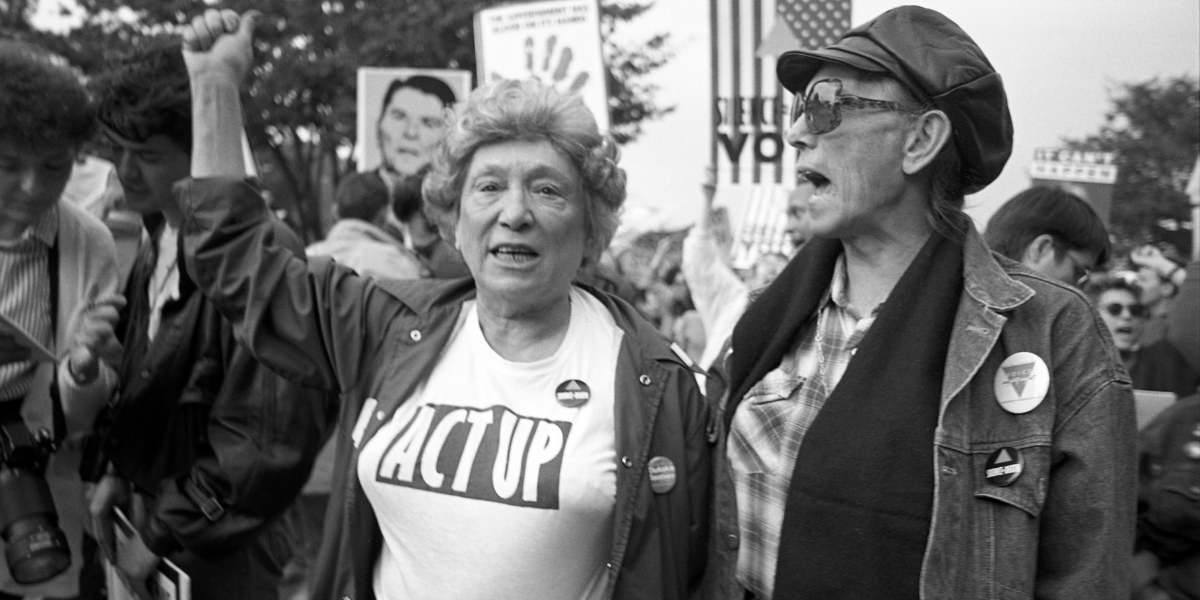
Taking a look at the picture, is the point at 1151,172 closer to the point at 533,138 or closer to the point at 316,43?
the point at 533,138

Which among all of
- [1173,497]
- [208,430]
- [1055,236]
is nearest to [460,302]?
[208,430]

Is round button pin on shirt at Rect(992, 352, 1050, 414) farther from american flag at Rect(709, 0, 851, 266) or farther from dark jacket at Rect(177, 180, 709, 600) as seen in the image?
american flag at Rect(709, 0, 851, 266)

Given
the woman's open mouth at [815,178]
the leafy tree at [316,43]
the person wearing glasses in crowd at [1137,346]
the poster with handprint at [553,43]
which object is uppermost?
the leafy tree at [316,43]

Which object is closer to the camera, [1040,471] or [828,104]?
[1040,471]

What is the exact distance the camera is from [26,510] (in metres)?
2.86

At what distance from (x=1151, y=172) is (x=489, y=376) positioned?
6.36 meters

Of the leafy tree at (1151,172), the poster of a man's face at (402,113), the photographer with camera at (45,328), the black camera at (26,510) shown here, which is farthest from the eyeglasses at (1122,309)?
the black camera at (26,510)

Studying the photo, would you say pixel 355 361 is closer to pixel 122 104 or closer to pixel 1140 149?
pixel 122 104

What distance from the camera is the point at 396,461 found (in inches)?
96.9

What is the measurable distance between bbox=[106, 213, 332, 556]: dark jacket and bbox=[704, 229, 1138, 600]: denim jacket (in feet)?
5.87

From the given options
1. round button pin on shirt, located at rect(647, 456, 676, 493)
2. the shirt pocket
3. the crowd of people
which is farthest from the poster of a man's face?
the shirt pocket

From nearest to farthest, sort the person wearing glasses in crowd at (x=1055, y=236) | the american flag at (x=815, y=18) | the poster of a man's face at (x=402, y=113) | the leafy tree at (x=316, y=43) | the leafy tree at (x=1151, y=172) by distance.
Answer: the person wearing glasses in crowd at (x=1055, y=236), the american flag at (x=815, y=18), the leafy tree at (x=1151, y=172), the poster of a man's face at (x=402, y=113), the leafy tree at (x=316, y=43)

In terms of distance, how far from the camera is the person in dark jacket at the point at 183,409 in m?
2.93

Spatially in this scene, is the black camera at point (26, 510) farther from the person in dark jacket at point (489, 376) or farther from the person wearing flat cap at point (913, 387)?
the person wearing flat cap at point (913, 387)
